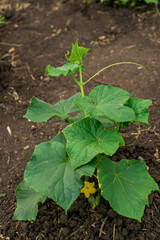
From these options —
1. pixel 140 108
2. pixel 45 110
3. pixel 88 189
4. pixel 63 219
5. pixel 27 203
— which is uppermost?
pixel 140 108

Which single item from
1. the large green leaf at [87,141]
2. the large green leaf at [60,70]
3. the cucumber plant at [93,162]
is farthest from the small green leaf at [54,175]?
the large green leaf at [60,70]

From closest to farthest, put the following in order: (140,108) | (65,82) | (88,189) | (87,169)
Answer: (87,169)
(140,108)
(88,189)
(65,82)

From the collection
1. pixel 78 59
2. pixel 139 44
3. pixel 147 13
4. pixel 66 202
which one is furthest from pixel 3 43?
pixel 66 202

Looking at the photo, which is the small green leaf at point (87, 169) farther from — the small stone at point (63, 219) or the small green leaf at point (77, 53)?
the small green leaf at point (77, 53)

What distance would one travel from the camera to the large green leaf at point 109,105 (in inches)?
73.7

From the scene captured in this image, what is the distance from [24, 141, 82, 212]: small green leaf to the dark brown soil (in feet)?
1.90

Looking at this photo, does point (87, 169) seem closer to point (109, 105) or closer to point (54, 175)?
point (54, 175)

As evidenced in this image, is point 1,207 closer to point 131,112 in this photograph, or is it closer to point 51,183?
point 51,183

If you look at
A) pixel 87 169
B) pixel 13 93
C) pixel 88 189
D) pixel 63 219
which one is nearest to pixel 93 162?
pixel 87 169

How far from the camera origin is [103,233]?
2.20m

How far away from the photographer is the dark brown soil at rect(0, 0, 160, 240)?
7.46 ft

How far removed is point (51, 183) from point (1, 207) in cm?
93

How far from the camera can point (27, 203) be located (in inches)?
88.2

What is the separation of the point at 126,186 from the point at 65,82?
232 cm
